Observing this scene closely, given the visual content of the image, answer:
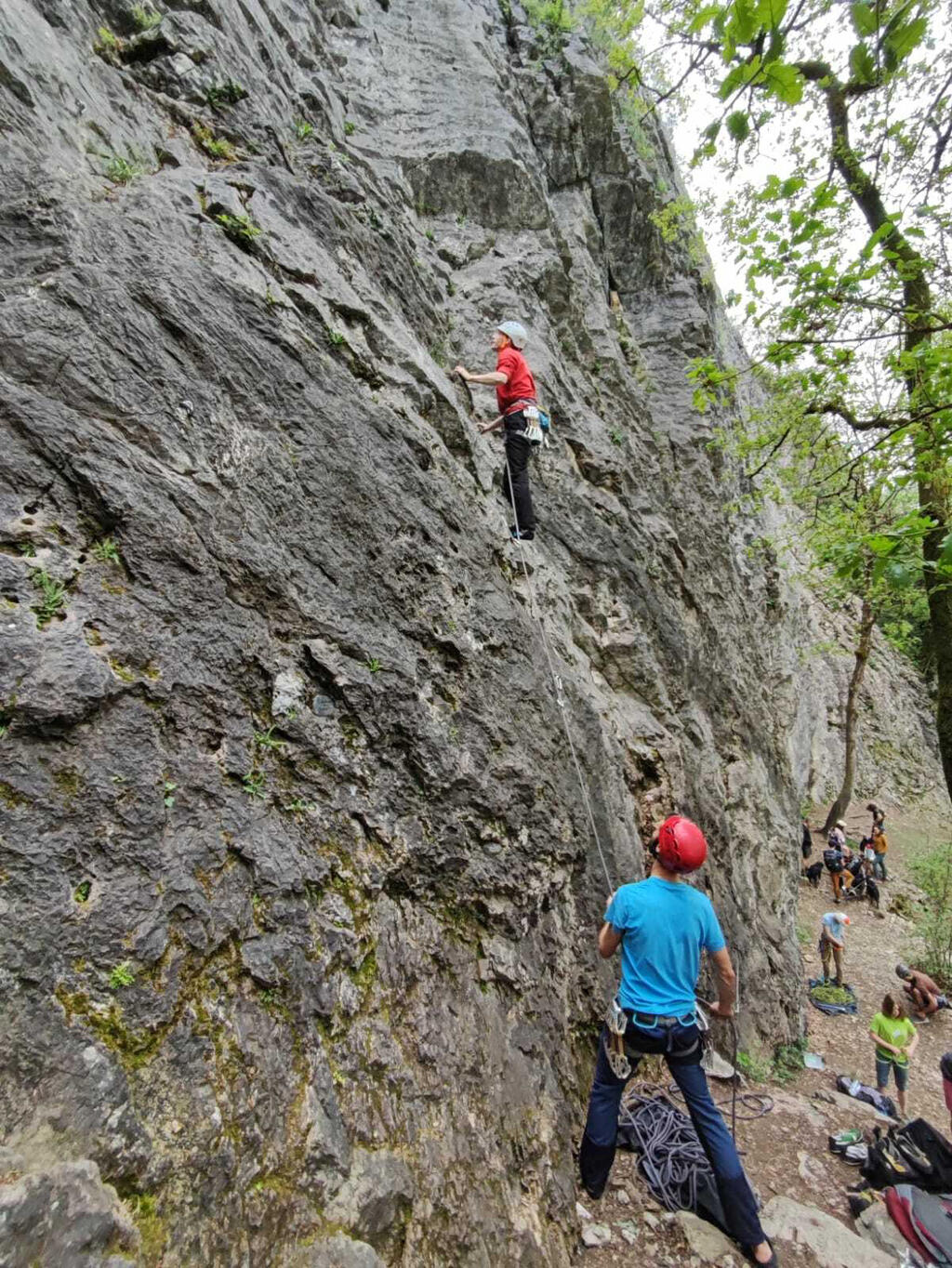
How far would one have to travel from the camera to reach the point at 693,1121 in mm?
3807

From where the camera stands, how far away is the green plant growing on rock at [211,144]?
17.8 ft

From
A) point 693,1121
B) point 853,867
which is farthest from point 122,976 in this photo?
point 853,867

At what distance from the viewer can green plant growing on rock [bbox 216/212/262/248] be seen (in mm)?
4684

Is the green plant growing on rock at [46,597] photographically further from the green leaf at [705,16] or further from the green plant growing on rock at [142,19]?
the green plant growing on rock at [142,19]

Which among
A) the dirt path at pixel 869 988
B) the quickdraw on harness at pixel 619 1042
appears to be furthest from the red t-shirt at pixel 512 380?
the dirt path at pixel 869 988

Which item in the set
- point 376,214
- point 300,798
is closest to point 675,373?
point 376,214

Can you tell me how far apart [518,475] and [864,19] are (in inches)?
180

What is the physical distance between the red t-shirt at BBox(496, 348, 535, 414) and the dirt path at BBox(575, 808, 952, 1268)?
668 centimetres

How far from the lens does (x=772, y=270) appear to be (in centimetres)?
521

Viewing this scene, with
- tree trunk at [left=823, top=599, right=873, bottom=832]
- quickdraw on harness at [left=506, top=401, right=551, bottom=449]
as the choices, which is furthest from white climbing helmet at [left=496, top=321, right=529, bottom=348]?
tree trunk at [left=823, top=599, right=873, bottom=832]

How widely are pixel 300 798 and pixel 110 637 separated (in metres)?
1.24

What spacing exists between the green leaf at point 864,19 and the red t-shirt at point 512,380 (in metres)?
4.48

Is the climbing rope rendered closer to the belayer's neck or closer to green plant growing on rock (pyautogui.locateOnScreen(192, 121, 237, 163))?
the belayer's neck

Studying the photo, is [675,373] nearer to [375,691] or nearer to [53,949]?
[375,691]
